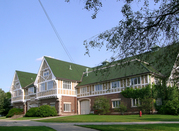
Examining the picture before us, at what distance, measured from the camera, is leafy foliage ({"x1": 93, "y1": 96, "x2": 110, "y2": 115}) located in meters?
30.8

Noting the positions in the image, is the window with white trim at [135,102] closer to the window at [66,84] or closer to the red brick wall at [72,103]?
the red brick wall at [72,103]

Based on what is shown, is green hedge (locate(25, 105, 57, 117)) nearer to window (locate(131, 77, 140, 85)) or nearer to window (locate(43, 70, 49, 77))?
window (locate(43, 70, 49, 77))

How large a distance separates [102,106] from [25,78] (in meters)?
23.7

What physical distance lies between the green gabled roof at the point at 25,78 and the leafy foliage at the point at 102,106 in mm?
20446

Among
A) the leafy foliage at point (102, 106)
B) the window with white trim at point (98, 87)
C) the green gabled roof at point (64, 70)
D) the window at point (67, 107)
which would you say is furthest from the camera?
the green gabled roof at point (64, 70)

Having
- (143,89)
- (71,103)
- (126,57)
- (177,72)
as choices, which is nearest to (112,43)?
(126,57)

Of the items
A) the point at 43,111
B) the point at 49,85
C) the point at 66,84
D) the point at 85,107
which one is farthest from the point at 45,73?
the point at 85,107

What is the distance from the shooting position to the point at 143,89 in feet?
89.2

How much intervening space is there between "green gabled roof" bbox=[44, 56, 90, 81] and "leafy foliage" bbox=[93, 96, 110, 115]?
7872 mm

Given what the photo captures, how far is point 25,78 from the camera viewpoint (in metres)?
47.3

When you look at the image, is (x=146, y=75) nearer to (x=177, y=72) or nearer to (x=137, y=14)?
(x=177, y=72)

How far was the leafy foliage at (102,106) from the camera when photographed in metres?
30.8

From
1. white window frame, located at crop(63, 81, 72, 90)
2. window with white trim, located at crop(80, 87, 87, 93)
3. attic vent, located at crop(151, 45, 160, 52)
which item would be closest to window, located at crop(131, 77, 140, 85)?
window with white trim, located at crop(80, 87, 87, 93)

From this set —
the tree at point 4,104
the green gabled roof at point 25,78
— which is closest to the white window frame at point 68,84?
the green gabled roof at point 25,78
